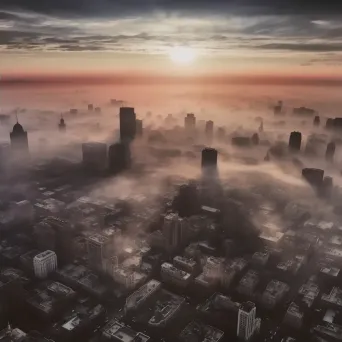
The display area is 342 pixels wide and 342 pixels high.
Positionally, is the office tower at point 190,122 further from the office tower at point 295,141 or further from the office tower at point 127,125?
the office tower at point 295,141

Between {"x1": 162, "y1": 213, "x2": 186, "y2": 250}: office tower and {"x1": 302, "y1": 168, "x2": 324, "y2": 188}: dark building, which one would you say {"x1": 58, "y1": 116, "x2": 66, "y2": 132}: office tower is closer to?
{"x1": 162, "y1": 213, "x2": 186, "y2": 250}: office tower

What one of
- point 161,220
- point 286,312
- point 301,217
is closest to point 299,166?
point 301,217

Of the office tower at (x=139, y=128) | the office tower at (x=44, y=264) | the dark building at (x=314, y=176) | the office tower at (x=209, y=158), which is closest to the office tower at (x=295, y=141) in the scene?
the dark building at (x=314, y=176)

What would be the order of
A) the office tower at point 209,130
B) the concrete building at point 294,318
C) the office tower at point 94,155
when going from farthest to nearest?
the office tower at point 94,155
the office tower at point 209,130
the concrete building at point 294,318

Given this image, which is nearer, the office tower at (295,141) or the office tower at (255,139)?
the office tower at (295,141)

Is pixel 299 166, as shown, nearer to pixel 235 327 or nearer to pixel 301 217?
pixel 301 217

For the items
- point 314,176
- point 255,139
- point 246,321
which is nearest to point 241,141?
point 255,139

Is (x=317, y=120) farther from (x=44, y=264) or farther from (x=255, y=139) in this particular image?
(x=44, y=264)
